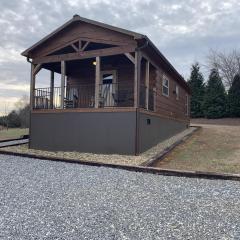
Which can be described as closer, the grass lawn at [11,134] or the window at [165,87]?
the window at [165,87]

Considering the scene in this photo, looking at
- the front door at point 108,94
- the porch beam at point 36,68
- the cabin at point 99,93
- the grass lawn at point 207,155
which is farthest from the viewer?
the porch beam at point 36,68

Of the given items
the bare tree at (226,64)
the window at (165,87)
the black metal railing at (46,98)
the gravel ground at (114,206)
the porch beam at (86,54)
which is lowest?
the gravel ground at (114,206)

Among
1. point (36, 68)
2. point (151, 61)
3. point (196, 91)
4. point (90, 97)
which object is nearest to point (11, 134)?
point (90, 97)

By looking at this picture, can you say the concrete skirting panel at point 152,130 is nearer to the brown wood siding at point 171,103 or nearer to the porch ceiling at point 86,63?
the brown wood siding at point 171,103

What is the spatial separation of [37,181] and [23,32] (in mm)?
11642

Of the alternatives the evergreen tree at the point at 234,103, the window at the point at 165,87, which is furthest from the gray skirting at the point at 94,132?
the evergreen tree at the point at 234,103

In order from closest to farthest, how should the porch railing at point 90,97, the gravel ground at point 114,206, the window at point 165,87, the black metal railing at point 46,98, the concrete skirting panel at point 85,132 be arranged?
the gravel ground at point 114,206, the concrete skirting panel at point 85,132, the porch railing at point 90,97, the black metal railing at point 46,98, the window at point 165,87

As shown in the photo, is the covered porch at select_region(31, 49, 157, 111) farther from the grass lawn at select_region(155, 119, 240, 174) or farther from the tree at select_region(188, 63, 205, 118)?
the tree at select_region(188, 63, 205, 118)

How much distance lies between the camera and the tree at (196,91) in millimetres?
34281

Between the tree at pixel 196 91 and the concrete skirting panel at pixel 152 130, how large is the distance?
17.7m

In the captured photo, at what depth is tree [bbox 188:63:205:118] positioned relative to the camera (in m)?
34.3

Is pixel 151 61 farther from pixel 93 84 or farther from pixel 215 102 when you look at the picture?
pixel 215 102

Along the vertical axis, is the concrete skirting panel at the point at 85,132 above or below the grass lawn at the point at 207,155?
above

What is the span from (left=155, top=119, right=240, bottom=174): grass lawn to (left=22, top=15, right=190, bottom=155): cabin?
122cm
